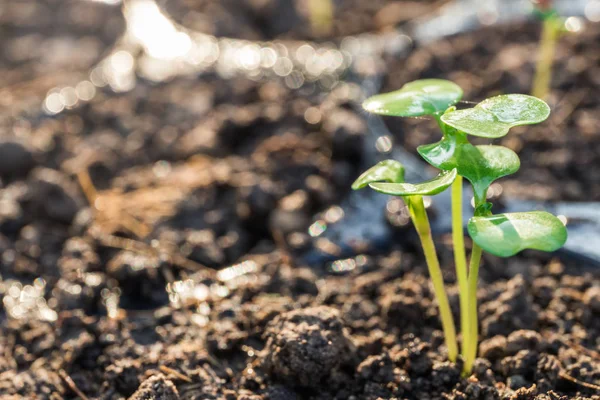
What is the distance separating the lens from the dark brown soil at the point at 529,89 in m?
1.91

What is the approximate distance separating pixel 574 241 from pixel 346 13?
5.33 ft

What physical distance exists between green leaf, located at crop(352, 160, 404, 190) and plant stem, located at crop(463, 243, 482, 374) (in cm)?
18

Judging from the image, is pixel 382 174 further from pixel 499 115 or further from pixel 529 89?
pixel 529 89

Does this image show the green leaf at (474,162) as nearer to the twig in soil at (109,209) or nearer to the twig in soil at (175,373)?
the twig in soil at (175,373)

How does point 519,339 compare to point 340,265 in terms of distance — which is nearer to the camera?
point 519,339

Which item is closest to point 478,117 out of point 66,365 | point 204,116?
point 66,365

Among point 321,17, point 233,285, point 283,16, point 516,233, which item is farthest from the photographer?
point 283,16

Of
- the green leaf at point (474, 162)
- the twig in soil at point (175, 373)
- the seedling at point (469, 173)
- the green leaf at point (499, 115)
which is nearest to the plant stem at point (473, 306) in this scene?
the seedling at point (469, 173)

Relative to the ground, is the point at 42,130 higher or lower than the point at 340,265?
higher

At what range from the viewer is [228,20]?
112 inches

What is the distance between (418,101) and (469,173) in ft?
0.51

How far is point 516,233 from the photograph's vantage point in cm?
96

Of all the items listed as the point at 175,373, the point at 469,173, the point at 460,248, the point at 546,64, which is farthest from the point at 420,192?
the point at 546,64

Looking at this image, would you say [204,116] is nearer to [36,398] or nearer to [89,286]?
[89,286]
